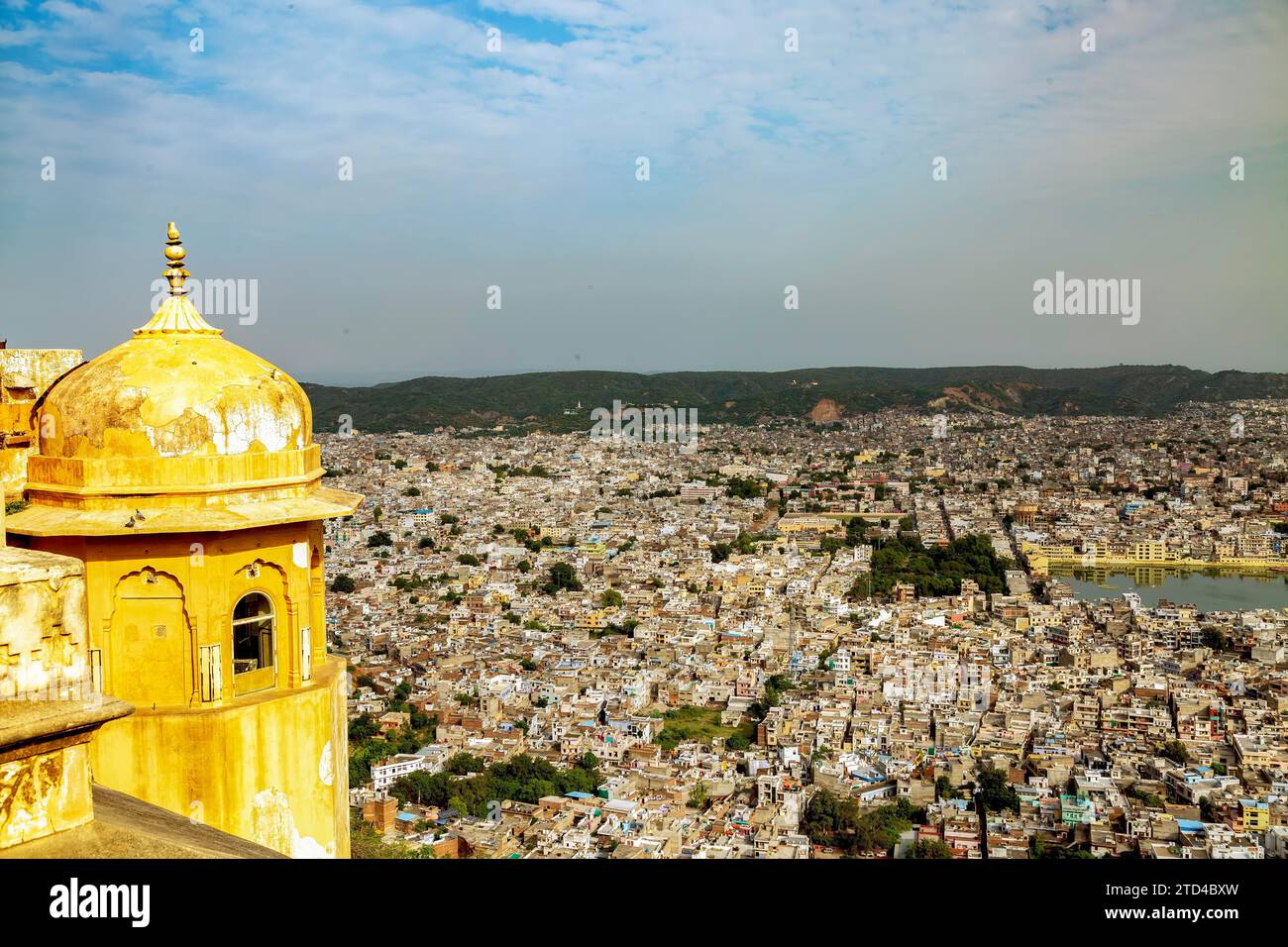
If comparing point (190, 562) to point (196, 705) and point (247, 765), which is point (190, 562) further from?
point (247, 765)

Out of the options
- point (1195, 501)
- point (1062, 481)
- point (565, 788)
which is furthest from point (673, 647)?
point (1062, 481)

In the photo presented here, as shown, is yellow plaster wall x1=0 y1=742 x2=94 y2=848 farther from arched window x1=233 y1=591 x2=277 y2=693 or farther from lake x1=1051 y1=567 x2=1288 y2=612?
lake x1=1051 y1=567 x2=1288 y2=612

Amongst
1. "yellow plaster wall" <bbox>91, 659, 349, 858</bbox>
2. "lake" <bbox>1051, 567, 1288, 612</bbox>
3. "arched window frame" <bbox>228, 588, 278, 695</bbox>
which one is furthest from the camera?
"lake" <bbox>1051, 567, 1288, 612</bbox>

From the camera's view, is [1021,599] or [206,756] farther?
[1021,599]

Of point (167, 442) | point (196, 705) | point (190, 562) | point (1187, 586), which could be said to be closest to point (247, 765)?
point (196, 705)

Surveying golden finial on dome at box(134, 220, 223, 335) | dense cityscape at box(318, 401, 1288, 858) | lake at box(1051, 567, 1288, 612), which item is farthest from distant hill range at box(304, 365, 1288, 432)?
golden finial on dome at box(134, 220, 223, 335)
